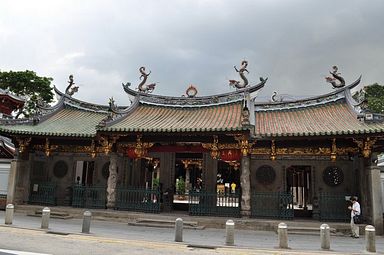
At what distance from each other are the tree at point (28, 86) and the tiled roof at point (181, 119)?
78.4 ft

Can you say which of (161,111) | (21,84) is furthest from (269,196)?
(21,84)

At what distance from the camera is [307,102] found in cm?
1797

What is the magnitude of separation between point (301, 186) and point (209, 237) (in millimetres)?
11368

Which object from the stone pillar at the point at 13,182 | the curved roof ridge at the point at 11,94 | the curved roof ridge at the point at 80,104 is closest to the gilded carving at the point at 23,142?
the stone pillar at the point at 13,182

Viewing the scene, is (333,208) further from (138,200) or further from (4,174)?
(4,174)

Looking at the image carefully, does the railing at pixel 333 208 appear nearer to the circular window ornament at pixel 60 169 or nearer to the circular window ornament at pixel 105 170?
the circular window ornament at pixel 105 170

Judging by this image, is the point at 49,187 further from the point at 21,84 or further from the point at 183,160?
the point at 21,84

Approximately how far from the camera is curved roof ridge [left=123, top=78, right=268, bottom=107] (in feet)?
59.2

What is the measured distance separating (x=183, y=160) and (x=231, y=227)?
10.7 meters

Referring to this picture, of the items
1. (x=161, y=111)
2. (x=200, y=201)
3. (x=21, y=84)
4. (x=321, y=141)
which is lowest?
(x=200, y=201)

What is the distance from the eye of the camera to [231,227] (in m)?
10.1

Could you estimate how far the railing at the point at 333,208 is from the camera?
47.7 feet

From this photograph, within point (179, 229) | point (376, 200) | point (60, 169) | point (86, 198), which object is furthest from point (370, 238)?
point (60, 169)

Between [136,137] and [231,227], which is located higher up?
[136,137]
